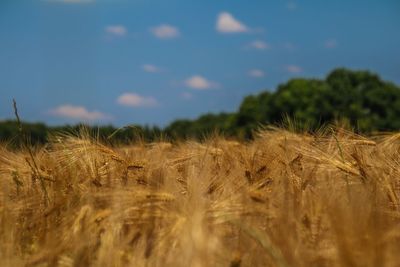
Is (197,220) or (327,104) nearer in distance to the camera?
(197,220)

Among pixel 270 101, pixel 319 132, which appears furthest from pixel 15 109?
pixel 270 101

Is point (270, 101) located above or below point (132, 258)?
above

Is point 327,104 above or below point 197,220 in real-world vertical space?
above

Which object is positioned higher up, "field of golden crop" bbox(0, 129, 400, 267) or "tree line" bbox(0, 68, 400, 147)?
"tree line" bbox(0, 68, 400, 147)

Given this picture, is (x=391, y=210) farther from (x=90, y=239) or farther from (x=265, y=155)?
(x=90, y=239)

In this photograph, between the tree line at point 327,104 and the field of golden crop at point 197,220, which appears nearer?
the field of golden crop at point 197,220

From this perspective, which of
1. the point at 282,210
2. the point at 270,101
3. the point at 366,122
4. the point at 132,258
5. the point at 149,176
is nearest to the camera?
the point at 132,258

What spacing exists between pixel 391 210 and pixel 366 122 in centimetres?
1963

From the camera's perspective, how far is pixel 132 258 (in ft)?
5.57

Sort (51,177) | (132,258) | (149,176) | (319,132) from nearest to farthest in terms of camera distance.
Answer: (132,258) < (149,176) < (51,177) < (319,132)

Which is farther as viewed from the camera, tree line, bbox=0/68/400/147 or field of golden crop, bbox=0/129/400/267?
tree line, bbox=0/68/400/147

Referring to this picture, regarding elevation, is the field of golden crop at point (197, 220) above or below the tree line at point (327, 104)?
below

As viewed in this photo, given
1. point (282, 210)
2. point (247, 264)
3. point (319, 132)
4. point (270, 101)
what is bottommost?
point (247, 264)

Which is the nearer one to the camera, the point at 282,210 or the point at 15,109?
the point at 282,210
